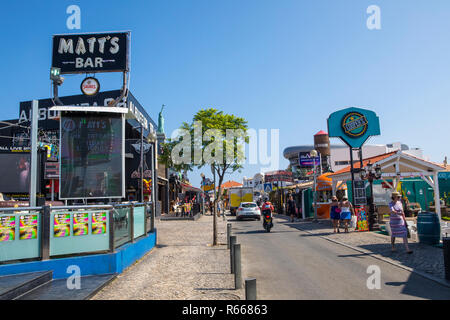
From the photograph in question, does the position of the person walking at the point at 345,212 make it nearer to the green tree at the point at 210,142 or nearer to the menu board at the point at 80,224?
the green tree at the point at 210,142

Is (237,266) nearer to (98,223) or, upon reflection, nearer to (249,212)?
(98,223)

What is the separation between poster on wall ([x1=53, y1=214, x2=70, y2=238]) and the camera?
7.34 meters

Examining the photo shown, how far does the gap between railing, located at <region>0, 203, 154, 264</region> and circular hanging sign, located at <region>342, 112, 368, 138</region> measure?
16659 mm

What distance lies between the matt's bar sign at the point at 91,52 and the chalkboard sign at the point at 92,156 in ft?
12.5

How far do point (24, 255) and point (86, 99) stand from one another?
85.0 feet

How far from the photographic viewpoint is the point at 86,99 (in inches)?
1200

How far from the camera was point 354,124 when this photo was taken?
2145 cm

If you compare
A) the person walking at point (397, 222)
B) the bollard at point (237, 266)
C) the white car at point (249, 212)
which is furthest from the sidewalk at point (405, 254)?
the white car at point (249, 212)

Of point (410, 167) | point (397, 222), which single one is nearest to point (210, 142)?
point (397, 222)

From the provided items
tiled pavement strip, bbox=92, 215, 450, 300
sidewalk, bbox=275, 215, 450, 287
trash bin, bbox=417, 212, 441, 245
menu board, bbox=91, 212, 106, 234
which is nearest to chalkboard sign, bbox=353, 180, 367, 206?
sidewalk, bbox=275, 215, 450, 287

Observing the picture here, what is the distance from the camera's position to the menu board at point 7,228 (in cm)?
670

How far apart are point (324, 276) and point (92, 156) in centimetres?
682
